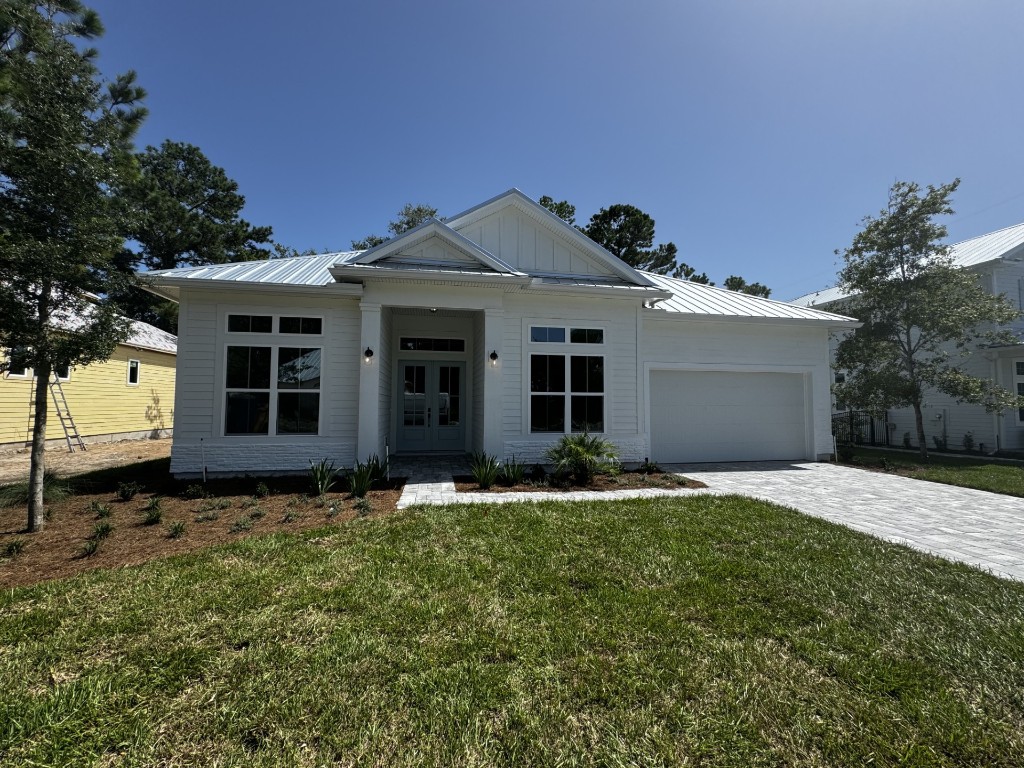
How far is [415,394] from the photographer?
11109 mm

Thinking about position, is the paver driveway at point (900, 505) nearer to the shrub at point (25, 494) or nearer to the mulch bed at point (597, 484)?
Answer: the mulch bed at point (597, 484)

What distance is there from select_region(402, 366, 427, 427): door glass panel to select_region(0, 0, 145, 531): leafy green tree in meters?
6.09

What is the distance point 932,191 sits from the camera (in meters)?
11.8

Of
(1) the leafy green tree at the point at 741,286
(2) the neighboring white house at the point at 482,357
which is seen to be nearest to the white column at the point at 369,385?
(2) the neighboring white house at the point at 482,357

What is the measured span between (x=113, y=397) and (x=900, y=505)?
22.3 meters

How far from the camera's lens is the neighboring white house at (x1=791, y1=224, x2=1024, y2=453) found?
13359mm

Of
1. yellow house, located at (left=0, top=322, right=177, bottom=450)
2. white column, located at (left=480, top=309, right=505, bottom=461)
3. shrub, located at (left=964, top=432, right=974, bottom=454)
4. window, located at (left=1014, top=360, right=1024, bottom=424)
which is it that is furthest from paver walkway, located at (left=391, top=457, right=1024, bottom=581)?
yellow house, located at (left=0, top=322, right=177, bottom=450)

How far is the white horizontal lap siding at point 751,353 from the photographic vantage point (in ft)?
32.6

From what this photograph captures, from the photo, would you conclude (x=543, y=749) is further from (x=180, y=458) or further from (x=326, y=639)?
(x=180, y=458)

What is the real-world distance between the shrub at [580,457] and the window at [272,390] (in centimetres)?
496

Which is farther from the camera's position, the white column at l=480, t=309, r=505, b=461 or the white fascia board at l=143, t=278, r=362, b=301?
the white column at l=480, t=309, r=505, b=461

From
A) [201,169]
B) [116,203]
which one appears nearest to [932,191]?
[116,203]

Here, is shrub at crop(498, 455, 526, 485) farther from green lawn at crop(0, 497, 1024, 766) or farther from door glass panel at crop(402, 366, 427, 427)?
door glass panel at crop(402, 366, 427, 427)

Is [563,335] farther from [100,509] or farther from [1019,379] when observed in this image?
[1019,379]
